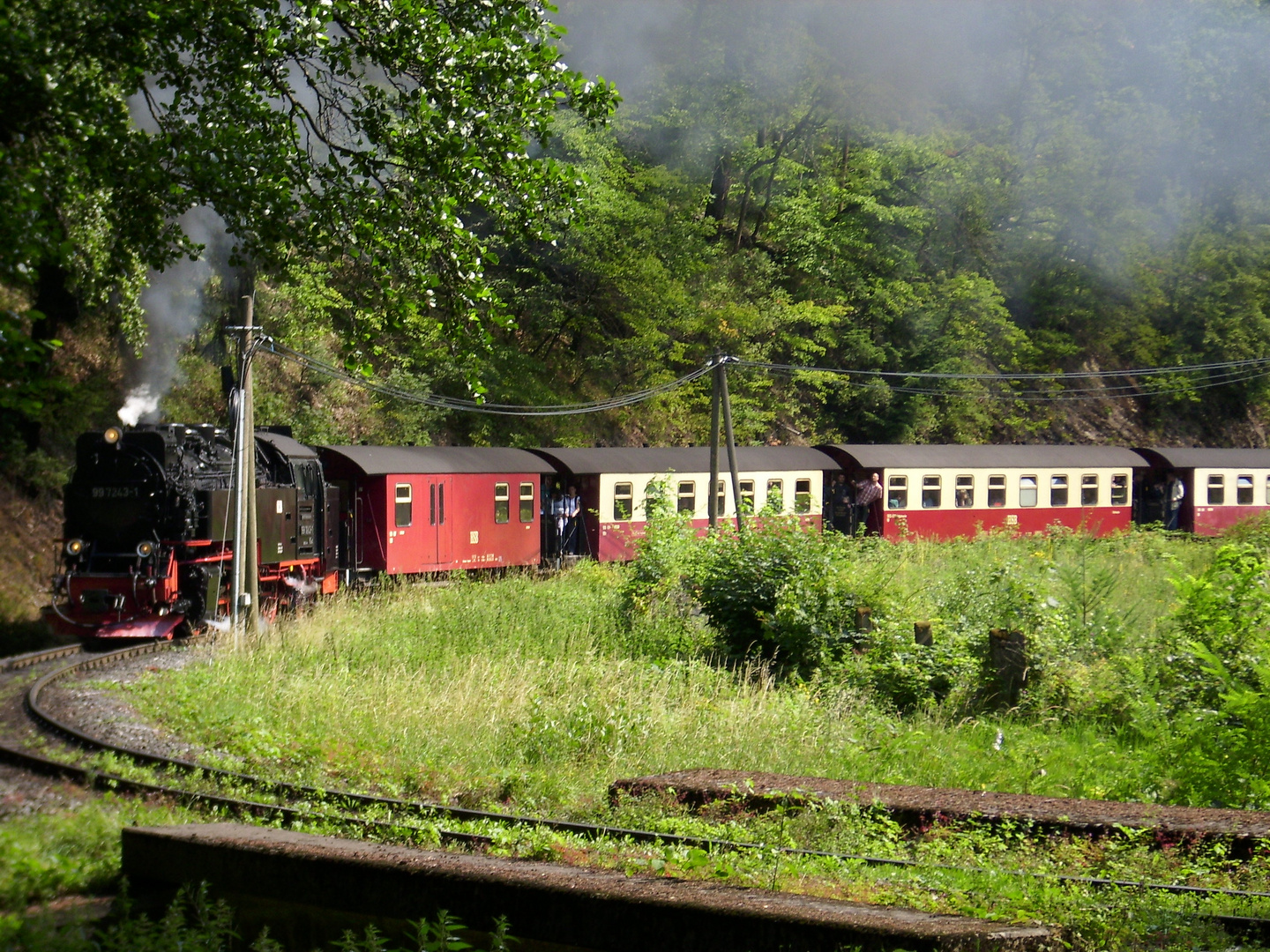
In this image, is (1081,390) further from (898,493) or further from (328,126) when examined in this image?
(328,126)

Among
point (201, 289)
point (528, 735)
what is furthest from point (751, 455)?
point (528, 735)

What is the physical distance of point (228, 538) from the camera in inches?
554

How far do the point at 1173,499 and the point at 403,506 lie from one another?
20.8 m

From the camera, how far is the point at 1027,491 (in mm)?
25156

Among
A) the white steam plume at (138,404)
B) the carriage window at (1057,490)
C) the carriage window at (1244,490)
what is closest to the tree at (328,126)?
the white steam plume at (138,404)

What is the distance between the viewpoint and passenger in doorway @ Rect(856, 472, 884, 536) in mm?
23906

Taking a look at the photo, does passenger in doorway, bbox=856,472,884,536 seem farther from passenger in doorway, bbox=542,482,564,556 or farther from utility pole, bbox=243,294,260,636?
utility pole, bbox=243,294,260,636

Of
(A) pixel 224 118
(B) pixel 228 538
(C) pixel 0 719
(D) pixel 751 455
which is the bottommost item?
(C) pixel 0 719

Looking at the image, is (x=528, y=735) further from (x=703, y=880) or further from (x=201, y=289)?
(x=201, y=289)

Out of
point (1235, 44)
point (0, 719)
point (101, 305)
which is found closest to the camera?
point (0, 719)

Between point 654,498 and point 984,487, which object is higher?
point 984,487

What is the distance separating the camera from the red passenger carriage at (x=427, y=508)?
1738 cm

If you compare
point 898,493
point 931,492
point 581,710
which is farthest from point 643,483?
point 581,710

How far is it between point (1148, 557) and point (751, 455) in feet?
26.6
